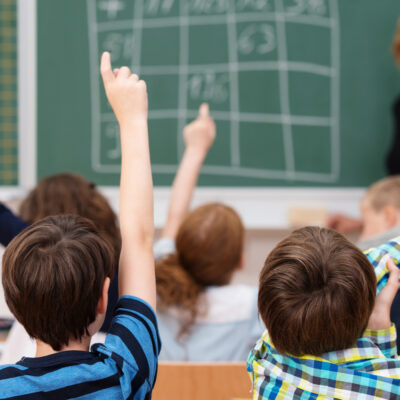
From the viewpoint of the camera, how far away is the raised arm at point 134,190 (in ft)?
3.16

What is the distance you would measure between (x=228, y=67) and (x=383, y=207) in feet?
3.15

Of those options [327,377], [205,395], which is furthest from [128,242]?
[205,395]

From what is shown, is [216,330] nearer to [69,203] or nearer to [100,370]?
[69,203]

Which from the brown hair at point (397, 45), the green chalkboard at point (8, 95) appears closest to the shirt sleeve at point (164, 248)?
the green chalkboard at point (8, 95)

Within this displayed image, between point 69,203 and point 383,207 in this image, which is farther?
point 383,207

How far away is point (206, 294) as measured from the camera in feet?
5.59

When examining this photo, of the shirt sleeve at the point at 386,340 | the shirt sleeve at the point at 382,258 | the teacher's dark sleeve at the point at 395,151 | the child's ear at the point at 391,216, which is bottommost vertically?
the shirt sleeve at the point at 386,340

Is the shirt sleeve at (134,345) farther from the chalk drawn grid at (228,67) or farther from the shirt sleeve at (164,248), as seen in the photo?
the chalk drawn grid at (228,67)

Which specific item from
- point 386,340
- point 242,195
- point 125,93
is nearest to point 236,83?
point 242,195

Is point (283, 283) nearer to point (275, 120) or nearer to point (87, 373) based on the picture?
point (87, 373)

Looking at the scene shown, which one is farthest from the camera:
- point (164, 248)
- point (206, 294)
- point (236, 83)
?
point (236, 83)

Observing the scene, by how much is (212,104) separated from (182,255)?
104cm

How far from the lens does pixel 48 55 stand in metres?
2.57

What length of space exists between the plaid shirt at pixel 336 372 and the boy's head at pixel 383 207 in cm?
118
